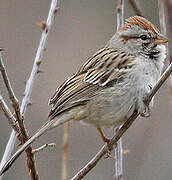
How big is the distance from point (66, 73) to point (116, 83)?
4227 mm

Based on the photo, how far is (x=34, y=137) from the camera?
3.58m

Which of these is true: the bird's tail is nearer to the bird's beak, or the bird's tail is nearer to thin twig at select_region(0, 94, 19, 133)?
thin twig at select_region(0, 94, 19, 133)

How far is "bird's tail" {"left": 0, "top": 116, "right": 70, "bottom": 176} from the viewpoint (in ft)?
11.2

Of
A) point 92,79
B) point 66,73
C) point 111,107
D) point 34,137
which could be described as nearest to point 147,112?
point 111,107

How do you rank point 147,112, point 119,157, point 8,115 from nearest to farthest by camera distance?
point 8,115, point 119,157, point 147,112

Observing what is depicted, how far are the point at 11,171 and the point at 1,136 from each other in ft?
1.95

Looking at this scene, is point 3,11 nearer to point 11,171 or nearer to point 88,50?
point 88,50

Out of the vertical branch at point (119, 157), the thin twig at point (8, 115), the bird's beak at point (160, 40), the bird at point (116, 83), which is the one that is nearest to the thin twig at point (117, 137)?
the vertical branch at point (119, 157)

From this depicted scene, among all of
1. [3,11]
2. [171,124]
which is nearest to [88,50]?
[3,11]

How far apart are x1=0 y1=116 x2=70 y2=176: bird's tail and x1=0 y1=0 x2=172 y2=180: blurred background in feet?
7.43

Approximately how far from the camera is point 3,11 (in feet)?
30.5

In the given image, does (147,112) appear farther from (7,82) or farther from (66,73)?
(66,73)

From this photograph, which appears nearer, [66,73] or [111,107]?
[111,107]

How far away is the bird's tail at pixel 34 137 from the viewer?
3426 millimetres
